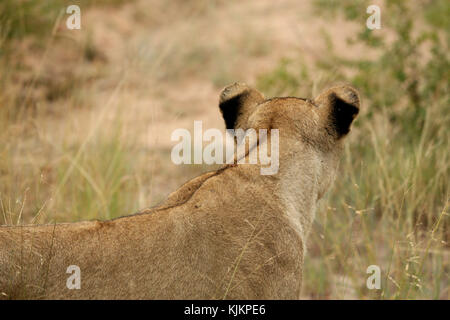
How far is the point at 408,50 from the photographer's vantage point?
7.26 meters

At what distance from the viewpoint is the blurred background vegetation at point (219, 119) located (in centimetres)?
504

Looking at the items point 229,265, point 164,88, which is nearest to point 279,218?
point 229,265

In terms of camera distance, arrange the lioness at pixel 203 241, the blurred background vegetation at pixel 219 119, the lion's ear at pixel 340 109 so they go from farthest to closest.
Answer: the blurred background vegetation at pixel 219 119, the lion's ear at pixel 340 109, the lioness at pixel 203 241

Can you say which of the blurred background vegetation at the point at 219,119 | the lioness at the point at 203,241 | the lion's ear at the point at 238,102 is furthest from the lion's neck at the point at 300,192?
the blurred background vegetation at the point at 219,119

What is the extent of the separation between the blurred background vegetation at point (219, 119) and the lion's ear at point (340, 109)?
79 cm

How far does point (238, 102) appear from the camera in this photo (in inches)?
135

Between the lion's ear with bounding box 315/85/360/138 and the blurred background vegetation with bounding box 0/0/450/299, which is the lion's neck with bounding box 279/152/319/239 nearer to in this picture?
the lion's ear with bounding box 315/85/360/138

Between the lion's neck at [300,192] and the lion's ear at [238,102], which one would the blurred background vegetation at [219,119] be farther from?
the lion's ear at [238,102]

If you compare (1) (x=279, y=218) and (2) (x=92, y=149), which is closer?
(1) (x=279, y=218)

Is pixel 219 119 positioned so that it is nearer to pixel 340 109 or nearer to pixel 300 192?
pixel 340 109

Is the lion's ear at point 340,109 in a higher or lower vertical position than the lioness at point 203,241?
higher

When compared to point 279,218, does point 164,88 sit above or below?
above
